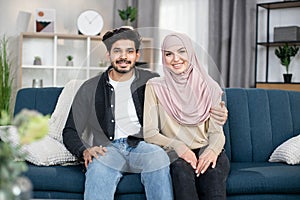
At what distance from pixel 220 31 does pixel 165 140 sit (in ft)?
9.38

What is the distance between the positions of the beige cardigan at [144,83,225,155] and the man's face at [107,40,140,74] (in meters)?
0.15

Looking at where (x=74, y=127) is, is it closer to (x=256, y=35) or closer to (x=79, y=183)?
(x=79, y=183)

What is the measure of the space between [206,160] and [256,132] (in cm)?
67

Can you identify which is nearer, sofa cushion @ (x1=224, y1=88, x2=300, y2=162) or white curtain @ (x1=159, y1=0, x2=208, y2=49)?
sofa cushion @ (x1=224, y1=88, x2=300, y2=162)

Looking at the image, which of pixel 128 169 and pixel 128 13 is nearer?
pixel 128 169

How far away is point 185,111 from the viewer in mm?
2553

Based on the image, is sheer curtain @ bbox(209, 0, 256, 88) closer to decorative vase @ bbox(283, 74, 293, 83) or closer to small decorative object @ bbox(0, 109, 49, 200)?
decorative vase @ bbox(283, 74, 293, 83)

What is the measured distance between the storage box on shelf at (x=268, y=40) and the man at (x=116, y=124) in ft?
7.91

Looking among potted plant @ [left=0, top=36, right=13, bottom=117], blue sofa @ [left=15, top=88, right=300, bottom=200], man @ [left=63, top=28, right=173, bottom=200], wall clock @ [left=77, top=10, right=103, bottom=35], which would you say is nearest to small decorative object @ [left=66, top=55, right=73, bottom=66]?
wall clock @ [left=77, top=10, right=103, bottom=35]

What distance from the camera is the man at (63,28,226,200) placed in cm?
242

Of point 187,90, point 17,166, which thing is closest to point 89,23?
point 187,90

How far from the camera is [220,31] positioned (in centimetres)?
520

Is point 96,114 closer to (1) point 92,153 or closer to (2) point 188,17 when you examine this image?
(1) point 92,153

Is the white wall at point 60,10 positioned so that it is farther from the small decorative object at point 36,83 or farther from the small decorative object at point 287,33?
the small decorative object at point 287,33
